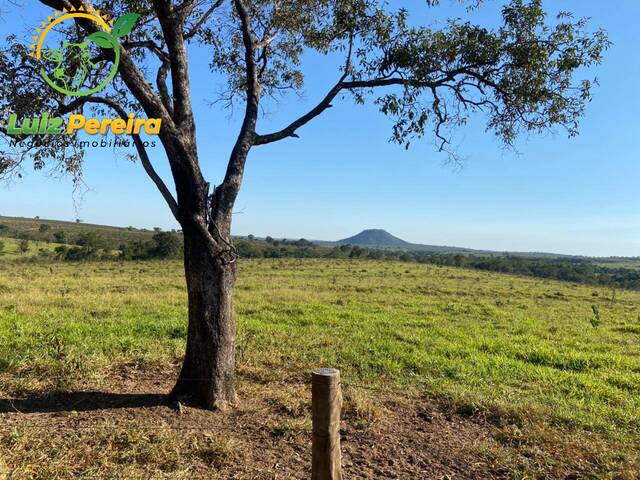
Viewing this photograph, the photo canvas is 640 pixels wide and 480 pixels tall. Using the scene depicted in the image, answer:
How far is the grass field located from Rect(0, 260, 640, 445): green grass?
0.03m

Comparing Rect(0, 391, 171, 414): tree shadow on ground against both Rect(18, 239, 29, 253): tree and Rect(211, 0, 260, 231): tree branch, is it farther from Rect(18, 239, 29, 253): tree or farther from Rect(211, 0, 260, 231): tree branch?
Rect(18, 239, 29, 253): tree

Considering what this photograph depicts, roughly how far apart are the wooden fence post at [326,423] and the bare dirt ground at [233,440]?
0.97 m

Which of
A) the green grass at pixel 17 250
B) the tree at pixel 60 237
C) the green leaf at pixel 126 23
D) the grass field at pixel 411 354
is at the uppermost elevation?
the green leaf at pixel 126 23

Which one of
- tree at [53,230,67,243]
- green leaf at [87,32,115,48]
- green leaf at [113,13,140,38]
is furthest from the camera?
tree at [53,230,67,243]

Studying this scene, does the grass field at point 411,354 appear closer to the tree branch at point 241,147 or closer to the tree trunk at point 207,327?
the tree trunk at point 207,327

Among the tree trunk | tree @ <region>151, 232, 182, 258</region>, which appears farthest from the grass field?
tree @ <region>151, 232, 182, 258</region>

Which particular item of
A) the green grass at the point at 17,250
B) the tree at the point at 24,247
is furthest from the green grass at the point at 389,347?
the tree at the point at 24,247

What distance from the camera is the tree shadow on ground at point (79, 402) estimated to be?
5418mm

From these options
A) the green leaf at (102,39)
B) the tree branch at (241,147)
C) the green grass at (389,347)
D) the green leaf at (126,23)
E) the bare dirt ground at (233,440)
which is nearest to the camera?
the bare dirt ground at (233,440)

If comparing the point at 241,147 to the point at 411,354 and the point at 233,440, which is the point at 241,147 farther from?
the point at 411,354

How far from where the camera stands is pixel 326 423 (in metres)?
3.37

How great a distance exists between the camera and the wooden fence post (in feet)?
10.9

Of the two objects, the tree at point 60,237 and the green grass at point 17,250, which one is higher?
the tree at point 60,237

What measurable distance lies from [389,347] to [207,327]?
548cm
